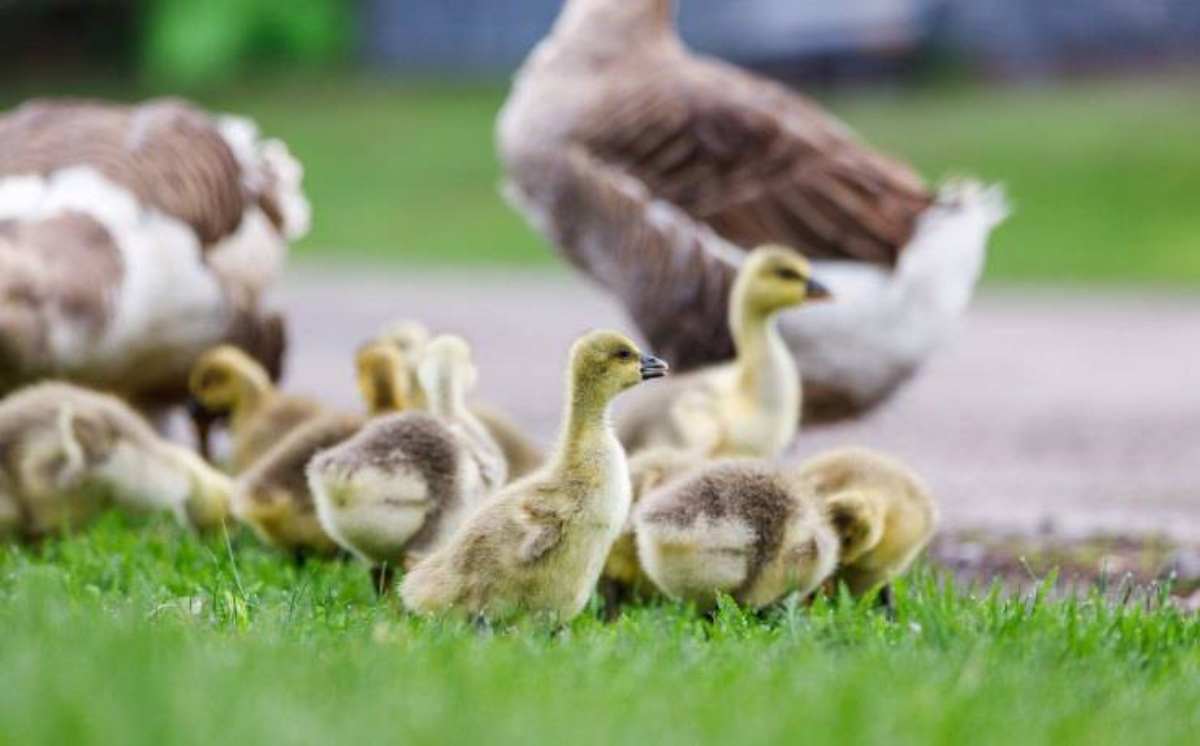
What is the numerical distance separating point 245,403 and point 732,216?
169cm

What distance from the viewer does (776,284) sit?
20.6 ft

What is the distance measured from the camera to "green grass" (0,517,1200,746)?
121 inches

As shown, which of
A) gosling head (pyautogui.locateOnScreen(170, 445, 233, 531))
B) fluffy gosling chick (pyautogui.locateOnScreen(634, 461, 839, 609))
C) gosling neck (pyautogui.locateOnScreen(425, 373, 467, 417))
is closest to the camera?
fluffy gosling chick (pyautogui.locateOnScreen(634, 461, 839, 609))

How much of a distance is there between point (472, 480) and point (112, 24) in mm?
27288

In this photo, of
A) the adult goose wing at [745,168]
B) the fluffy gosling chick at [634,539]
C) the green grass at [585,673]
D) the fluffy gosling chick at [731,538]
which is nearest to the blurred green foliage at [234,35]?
the adult goose wing at [745,168]

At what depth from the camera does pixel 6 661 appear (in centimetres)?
337

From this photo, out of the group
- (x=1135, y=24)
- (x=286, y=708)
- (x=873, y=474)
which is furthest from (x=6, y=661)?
(x=1135, y=24)

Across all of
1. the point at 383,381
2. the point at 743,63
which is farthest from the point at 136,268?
the point at 743,63

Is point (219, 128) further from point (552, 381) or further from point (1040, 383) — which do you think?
point (1040, 383)

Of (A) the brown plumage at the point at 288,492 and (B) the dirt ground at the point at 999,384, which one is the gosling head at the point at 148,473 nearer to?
(A) the brown plumage at the point at 288,492

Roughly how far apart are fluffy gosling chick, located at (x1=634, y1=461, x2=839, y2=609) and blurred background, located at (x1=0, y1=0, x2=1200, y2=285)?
1380 centimetres

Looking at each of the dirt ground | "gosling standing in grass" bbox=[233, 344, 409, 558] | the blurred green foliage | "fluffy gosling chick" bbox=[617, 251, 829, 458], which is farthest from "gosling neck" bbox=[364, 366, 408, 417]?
the blurred green foliage

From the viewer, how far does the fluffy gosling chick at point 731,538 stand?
4594 mm

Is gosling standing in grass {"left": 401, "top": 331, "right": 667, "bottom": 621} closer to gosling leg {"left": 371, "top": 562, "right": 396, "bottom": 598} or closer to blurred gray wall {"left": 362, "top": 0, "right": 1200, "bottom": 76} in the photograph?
gosling leg {"left": 371, "top": 562, "right": 396, "bottom": 598}
